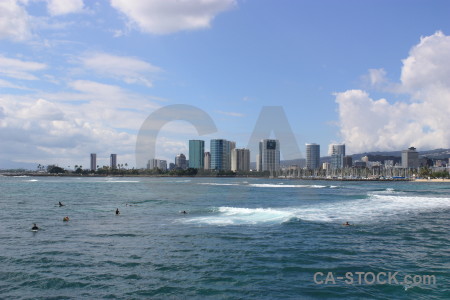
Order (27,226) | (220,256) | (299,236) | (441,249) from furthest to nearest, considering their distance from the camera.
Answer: (27,226)
(299,236)
(441,249)
(220,256)

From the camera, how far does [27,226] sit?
41969mm

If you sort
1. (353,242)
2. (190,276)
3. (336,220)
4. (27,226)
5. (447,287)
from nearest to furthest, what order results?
(447,287) → (190,276) → (353,242) → (27,226) → (336,220)

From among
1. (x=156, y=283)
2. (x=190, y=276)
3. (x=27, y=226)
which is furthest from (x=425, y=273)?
(x=27, y=226)

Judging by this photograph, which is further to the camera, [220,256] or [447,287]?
[220,256]

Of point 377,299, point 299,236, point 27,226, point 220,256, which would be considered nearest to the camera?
point 377,299

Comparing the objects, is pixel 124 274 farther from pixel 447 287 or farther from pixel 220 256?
pixel 447 287

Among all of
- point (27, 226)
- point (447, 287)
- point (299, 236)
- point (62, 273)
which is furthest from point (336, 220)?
point (27, 226)

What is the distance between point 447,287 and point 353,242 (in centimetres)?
1155

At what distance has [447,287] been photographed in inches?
822

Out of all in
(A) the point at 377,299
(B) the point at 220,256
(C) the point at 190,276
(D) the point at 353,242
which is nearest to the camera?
(A) the point at 377,299

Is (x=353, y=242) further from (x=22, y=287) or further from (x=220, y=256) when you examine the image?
(x=22, y=287)

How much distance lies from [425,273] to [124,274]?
62.1ft

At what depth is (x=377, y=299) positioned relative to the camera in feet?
62.7

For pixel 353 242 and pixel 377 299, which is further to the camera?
pixel 353 242
